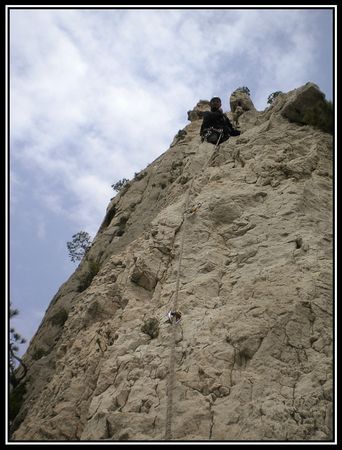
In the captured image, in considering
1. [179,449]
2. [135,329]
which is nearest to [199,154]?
[135,329]

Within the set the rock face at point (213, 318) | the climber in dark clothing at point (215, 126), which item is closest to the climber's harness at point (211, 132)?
the climber in dark clothing at point (215, 126)

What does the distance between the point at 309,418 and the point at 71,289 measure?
10428 mm

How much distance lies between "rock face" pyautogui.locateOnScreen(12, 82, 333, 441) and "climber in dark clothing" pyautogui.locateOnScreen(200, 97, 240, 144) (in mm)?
1309

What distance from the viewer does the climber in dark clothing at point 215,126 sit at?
59.4ft

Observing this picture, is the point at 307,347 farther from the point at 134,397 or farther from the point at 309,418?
the point at 134,397

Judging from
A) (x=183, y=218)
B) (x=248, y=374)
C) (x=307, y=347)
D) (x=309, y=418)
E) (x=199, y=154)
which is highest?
(x=199, y=154)

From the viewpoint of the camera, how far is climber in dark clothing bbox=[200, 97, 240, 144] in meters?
18.1

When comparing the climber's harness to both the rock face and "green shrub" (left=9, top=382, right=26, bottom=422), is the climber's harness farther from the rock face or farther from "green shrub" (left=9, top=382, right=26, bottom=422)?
"green shrub" (left=9, top=382, right=26, bottom=422)

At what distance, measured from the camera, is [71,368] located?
36.0 ft

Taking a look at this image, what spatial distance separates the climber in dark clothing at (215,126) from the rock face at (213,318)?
1.31 metres

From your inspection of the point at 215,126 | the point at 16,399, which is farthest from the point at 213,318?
the point at 215,126

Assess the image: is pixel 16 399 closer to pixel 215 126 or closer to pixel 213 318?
pixel 213 318

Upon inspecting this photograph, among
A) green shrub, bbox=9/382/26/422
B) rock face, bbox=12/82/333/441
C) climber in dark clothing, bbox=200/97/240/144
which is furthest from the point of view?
climber in dark clothing, bbox=200/97/240/144

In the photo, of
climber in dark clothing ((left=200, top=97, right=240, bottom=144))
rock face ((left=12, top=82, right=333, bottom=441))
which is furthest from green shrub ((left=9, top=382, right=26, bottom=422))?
climber in dark clothing ((left=200, top=97, right=240, bottom=144))
